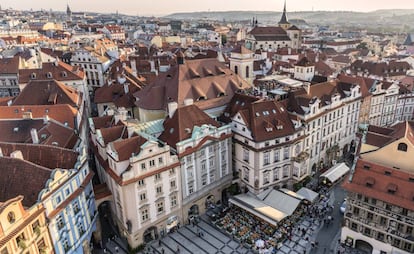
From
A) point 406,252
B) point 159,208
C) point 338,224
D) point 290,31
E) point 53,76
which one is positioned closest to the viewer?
point 406,252

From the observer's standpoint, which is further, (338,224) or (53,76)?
(53,76)


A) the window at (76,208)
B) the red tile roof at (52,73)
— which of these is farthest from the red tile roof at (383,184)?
the red tile roof at (52,73)

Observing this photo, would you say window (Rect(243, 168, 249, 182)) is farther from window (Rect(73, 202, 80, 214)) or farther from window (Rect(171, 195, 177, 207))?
window (Rect(73, 202, 80, 214))

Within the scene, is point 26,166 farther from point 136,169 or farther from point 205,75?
point 205,75

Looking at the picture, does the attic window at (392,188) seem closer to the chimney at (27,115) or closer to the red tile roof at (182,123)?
the red tile roof at (182,123)

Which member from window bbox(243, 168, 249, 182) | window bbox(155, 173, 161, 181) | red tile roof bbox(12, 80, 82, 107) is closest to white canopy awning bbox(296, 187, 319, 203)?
window bbox(243, 168, 249, 182)

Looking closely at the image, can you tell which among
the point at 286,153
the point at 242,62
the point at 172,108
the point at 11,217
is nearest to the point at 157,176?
the point at 172,108

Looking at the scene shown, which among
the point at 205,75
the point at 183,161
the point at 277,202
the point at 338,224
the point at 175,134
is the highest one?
the point at 205,75

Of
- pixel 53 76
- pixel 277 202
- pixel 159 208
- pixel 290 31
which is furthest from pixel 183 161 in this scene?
pixel 290 31

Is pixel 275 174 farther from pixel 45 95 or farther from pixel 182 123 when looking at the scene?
pixel 45 95

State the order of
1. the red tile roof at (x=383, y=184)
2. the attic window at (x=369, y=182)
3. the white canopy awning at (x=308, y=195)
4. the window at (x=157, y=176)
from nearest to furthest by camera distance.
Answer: the red tile roof at (x=383, y=184), the attic window at (x=369, y=182), the window at (x=157, y=176), the white canopy awning at (x=308, y=195)

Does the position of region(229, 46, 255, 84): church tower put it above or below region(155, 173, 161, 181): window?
above
